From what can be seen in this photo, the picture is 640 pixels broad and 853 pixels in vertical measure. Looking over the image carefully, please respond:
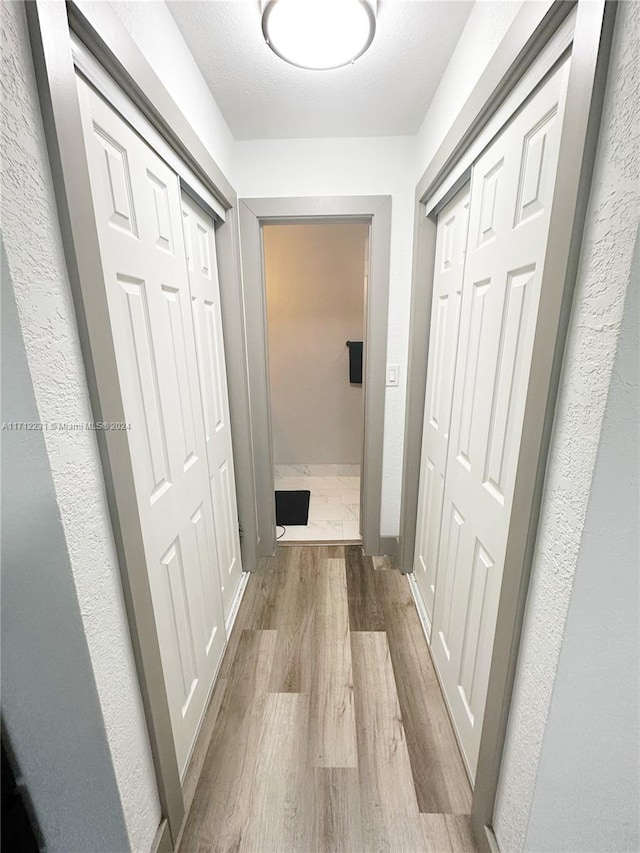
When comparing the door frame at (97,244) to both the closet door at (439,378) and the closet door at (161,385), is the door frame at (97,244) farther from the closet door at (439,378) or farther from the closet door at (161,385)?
the closet door at (439,378)

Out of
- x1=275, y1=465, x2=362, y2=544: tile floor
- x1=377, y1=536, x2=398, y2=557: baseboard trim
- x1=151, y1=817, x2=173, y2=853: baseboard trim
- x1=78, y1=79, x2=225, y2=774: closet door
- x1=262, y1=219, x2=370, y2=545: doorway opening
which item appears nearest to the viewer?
x1=78, y1=79, x2=225, y2=774: closet door

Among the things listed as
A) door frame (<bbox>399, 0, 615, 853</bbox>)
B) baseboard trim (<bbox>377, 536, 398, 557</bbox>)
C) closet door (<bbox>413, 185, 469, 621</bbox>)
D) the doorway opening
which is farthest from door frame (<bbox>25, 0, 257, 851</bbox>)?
the doorway opening

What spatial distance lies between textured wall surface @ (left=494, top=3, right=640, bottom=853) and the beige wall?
263 cm

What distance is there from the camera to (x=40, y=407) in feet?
1.84

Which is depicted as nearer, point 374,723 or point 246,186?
point 374,723

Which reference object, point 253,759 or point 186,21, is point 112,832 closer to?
point 253,759

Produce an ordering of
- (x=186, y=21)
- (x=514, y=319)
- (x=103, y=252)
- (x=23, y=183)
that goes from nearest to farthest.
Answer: (x=23, y=183) → (x=103, y=252) → (x=514, y=319) → (x=186, y=21)

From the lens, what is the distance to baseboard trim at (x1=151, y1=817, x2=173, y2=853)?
91cm

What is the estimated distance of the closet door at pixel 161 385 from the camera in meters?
0.80

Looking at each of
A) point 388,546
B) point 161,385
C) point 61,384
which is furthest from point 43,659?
point 388,546

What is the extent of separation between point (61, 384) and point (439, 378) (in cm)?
142

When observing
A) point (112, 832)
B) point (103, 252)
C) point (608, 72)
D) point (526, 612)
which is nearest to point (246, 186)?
point (103, 252)

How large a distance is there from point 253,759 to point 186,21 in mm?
2409

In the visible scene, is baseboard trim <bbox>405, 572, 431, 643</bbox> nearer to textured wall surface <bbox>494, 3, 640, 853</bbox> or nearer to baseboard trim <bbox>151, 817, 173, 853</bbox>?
textured wall surface <bbox>494, 3, 640, 853</bbox>
